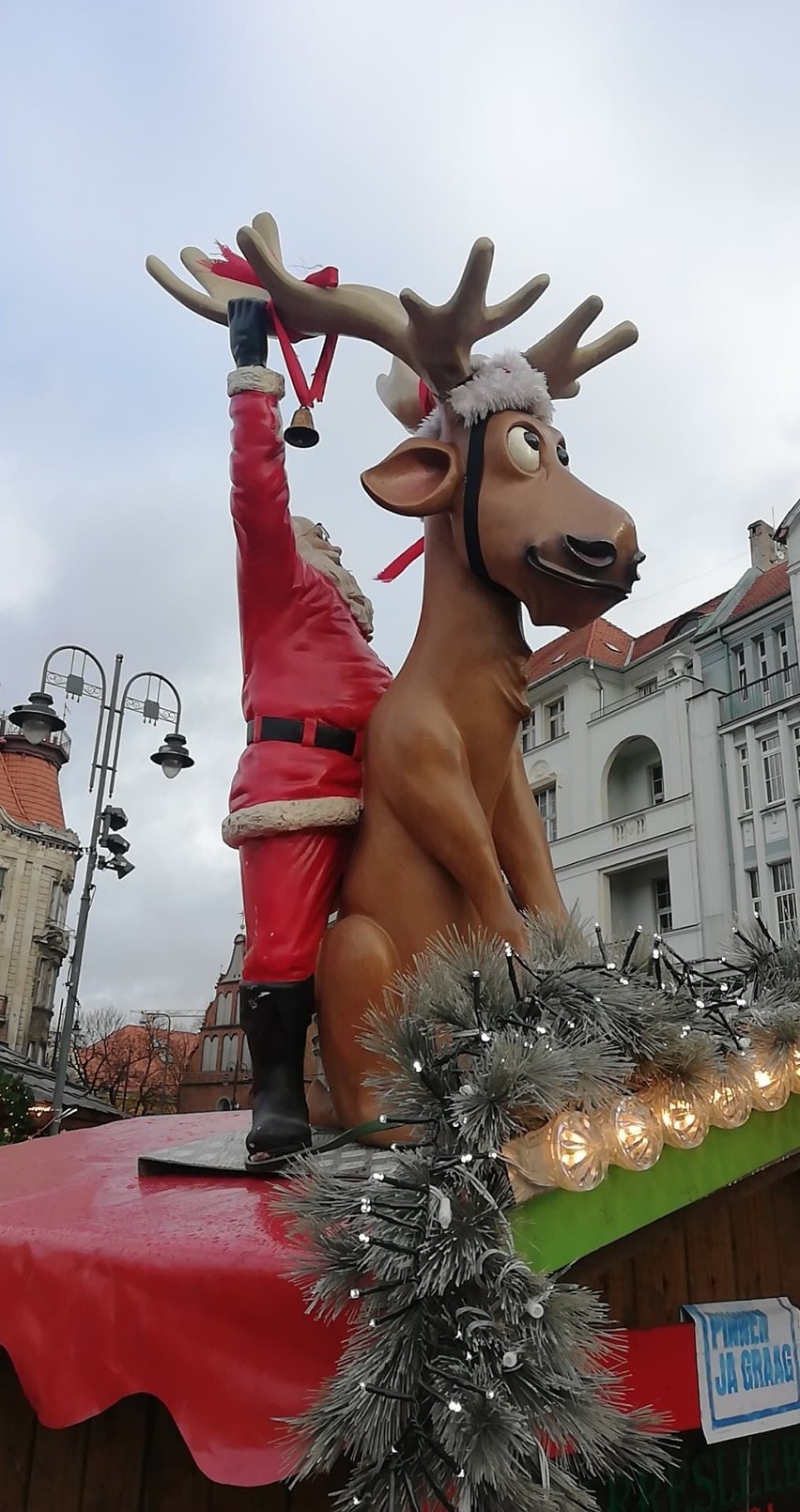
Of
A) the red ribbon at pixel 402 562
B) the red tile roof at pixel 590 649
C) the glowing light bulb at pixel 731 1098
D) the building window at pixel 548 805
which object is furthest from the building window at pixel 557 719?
the glowing light bulb at pixel 731 1098

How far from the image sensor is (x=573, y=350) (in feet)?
8.27

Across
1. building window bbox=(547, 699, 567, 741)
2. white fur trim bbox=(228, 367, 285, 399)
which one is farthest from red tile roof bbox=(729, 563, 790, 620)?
white fur trim bbox=(228, 367, 285, 399)

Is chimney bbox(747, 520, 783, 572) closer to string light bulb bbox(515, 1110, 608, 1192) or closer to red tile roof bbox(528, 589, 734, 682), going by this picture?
red tile roof bbox(528, 589, 734, 682)

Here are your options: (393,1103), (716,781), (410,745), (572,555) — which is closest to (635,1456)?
(393,1103)

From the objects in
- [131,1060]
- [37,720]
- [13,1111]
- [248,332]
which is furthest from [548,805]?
[131,1060]

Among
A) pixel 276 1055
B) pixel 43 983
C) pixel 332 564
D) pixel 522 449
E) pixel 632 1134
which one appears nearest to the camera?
pixel 632 1134

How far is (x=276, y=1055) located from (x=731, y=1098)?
0.90 meters

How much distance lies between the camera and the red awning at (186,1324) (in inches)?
52.4

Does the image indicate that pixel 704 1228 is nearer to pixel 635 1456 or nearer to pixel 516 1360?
pixel 635 1456

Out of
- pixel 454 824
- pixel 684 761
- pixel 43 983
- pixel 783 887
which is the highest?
pixel 43 983

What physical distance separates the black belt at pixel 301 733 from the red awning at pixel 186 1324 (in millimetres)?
870

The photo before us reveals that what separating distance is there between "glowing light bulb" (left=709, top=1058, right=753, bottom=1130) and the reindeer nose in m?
0.99

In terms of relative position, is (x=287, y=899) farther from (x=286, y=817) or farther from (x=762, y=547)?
(x=762, y=547)

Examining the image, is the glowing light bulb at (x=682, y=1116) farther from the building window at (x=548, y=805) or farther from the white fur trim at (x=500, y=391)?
the building window at (x=548, y=805)
